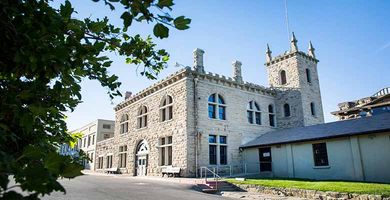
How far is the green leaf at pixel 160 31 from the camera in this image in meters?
1.49

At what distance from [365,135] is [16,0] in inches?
741

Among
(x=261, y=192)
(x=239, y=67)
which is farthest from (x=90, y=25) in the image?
(x=239, y=67)

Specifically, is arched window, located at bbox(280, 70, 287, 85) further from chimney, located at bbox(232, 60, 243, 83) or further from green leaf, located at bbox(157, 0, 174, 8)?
green leaf, located at bbox(157, 0, 174, 8)

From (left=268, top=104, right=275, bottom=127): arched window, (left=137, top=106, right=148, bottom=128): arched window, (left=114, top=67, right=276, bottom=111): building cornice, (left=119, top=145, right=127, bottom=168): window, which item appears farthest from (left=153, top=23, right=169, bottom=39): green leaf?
(left=119, top=145, right=127, bottom=168): window

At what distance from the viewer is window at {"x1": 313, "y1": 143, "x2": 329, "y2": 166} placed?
1841 cm

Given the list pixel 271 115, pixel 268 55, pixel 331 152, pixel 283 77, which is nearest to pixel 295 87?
pixel 283 77

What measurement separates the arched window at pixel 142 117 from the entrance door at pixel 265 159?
1203cm

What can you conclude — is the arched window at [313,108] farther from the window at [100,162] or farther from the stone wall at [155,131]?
the window at [100,162]

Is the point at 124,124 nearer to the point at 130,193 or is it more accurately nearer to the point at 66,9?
the point at 130,193

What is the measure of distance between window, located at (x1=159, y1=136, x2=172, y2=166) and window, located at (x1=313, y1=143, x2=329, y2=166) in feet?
36.9

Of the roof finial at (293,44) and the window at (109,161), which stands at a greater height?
the roof finial at (293,44)

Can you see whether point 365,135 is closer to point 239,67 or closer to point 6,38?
point 239,67

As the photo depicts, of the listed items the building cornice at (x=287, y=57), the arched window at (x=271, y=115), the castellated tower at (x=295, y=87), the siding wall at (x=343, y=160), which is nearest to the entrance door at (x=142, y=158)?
the siding wall at (x=343, y=160)

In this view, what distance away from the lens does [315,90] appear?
29.6 meters
